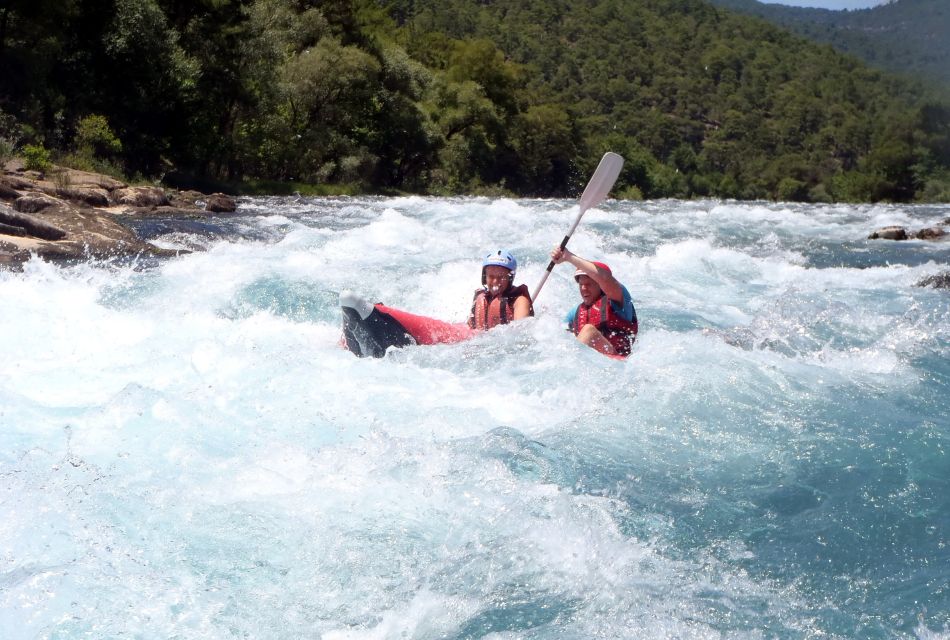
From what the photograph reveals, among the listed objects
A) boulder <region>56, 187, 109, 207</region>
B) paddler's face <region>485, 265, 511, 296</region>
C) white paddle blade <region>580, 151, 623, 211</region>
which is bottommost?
boulder <region>56, 187, 109, 207</region>

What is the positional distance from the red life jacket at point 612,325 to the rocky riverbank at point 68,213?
5.62m

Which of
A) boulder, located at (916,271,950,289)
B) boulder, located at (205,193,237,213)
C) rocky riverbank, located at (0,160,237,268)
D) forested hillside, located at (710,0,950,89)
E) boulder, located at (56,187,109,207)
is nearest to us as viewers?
rocky riverbank, located at (0,160,237,268)

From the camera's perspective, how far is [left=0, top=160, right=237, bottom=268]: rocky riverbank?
9.25 metres

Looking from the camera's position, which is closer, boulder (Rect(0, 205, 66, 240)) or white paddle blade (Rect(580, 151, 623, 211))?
white paddle blade (Rect(580, 151, 623, 211))

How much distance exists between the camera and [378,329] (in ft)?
18.2

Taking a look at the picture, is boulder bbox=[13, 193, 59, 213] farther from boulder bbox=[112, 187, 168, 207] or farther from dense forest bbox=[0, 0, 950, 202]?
dense forest bbox=[0, 0, 950, 202]

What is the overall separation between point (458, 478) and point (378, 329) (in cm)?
201

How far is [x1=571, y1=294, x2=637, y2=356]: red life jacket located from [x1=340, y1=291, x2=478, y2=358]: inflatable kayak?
1004 millimetres

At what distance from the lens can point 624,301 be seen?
5.90m

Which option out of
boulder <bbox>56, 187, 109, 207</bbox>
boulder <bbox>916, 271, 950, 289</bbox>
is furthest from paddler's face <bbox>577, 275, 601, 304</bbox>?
boulder <bbox>56, 187, 109, 207</bbox>

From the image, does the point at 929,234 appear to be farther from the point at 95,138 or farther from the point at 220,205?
the point at 95,138

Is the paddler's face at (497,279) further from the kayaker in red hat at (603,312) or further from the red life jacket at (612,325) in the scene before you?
the red life jacket at (612,325)

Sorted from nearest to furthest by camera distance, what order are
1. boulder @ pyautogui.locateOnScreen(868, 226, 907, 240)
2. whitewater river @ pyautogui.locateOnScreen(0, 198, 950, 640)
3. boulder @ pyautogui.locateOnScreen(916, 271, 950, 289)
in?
whitewater river @ pyautogui.locateOnScreen(0, 198, 950, 640) < boulder @ pyautogui.locateOnScreen(916, 271, 950, 289) < boulder @ pyautogui.locateOnScreen(868, 226, 907, 240)

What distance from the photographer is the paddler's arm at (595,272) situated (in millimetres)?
5555
